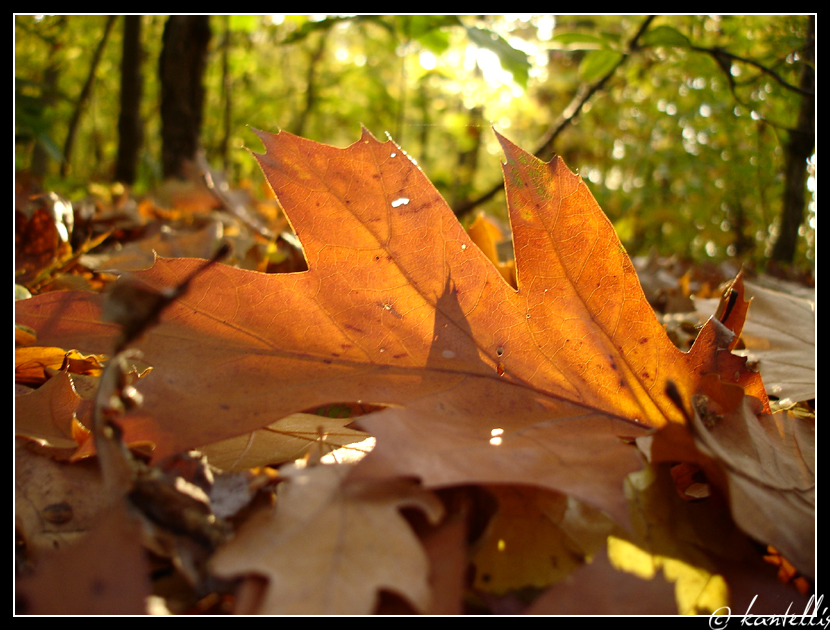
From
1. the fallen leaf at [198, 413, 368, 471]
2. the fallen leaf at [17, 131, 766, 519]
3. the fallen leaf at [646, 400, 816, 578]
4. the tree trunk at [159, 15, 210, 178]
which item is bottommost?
the fallen leaf at [198, 413, 368, 471]

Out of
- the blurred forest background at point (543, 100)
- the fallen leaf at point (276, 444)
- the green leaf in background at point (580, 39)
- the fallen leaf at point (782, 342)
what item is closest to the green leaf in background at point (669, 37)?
the blurred forest background at point (543, 100)

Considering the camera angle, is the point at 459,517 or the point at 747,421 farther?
the point at 747,421

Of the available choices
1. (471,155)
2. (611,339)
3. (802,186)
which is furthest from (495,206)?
(611,339)

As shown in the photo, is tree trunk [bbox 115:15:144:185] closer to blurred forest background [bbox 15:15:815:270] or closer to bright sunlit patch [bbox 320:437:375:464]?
blurred forest background [bbox 15:15:815:270]

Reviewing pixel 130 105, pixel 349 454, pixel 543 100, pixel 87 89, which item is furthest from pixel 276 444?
pixel 543 100

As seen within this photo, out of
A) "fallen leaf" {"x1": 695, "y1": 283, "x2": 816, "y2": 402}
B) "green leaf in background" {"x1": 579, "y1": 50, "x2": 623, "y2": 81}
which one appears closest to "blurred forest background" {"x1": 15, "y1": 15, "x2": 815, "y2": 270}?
"green leaf in background" {"x1": 579, "y1": 50, "x2": 623, "y2": 81}
